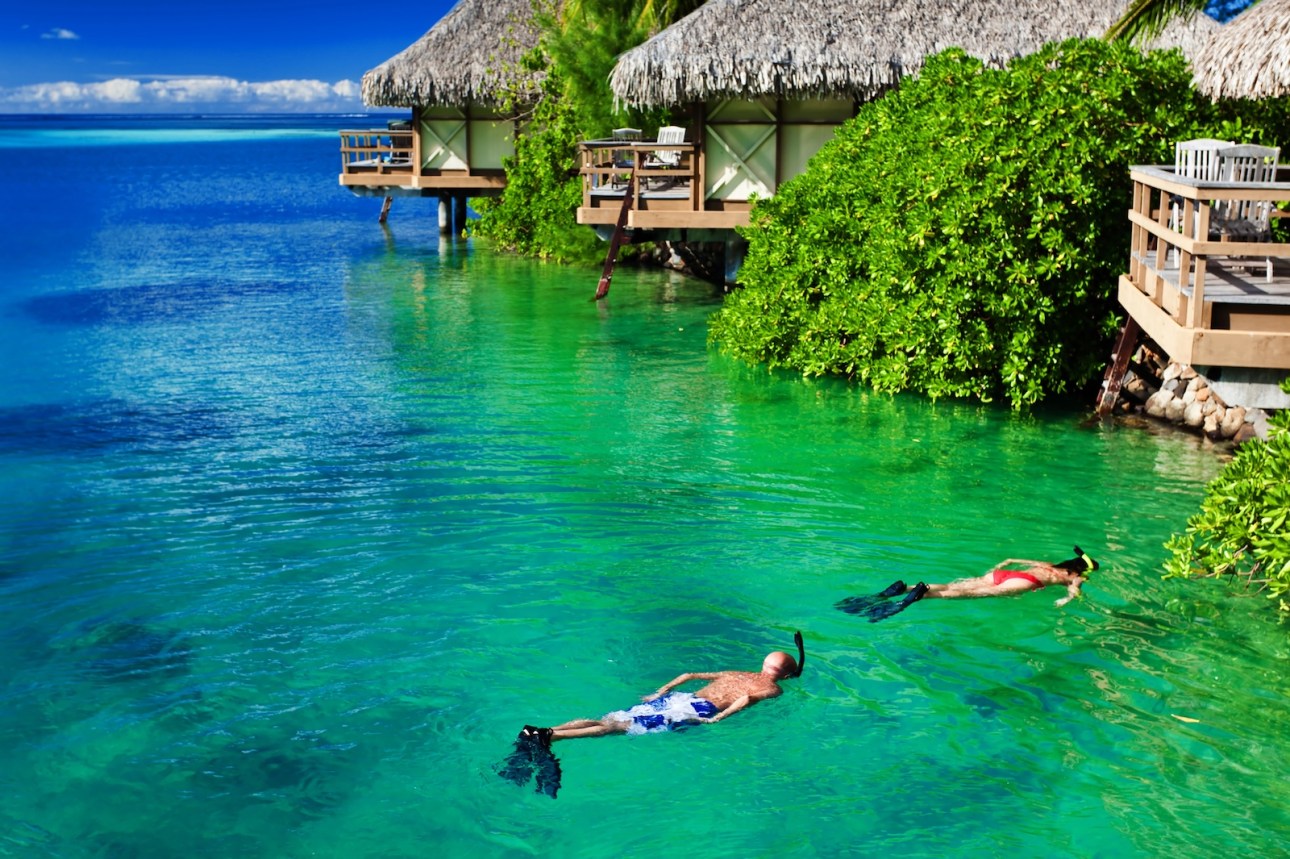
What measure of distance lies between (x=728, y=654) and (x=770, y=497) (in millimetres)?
2998

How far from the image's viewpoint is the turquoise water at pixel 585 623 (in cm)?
606

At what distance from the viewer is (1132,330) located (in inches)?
489

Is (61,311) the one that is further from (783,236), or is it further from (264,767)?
(264,767)

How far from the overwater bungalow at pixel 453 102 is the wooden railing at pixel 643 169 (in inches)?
226

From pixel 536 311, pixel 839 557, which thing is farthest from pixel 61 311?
pixel 839 557

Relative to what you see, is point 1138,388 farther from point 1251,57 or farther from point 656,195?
point 656,195

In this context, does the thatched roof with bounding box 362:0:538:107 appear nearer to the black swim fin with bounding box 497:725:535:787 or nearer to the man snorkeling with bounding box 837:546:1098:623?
the man snorkeling with bounding box 837:546:1098:623

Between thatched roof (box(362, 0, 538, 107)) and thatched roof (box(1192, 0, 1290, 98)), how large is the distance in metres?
15.9

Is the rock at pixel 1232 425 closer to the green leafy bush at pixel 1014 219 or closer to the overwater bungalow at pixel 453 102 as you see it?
the green leafy bush at pixel 1014 219

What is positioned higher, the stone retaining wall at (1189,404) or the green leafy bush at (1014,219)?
the green leafy bush at (1014,219)

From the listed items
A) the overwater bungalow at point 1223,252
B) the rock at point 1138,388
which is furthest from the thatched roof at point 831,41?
the rock at point 1138,388

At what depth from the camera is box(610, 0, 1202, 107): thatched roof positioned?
18.0m

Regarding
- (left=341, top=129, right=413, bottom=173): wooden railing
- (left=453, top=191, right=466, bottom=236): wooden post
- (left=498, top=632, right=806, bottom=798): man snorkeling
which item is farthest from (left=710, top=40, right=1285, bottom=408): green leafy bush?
(left=453, top=191, right=466, bottom=236): wooden post

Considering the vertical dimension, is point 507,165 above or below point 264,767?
above
